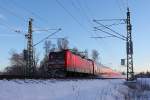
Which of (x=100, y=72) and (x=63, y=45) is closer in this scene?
(x=100, y=72)

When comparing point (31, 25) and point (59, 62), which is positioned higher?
point (31, 25)

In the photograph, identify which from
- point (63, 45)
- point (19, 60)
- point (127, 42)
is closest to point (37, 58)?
point (63, 45)

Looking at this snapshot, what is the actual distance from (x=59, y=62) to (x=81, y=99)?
26.8 meters

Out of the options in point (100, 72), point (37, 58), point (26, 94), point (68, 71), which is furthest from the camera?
point (37, 58)

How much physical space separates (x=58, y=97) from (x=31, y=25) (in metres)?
34.0

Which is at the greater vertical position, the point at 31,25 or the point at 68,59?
the point at 31,25

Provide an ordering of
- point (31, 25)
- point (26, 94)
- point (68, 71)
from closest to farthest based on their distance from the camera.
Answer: point (26, 94) → point (68, 71) → point (31, 25)

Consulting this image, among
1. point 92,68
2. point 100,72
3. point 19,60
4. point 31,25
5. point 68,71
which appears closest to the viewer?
point 68,71

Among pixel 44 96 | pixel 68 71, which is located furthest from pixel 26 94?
pixel 68 71

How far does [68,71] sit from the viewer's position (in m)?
41.7

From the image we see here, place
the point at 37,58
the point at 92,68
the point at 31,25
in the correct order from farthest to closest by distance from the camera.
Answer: the point at 37,58 → the point at 92,68 → the point at 31,25

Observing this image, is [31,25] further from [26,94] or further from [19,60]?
[19,60]

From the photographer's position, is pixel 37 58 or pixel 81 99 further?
pixel 37 58

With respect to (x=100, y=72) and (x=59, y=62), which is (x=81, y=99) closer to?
(x=59, y=62)
